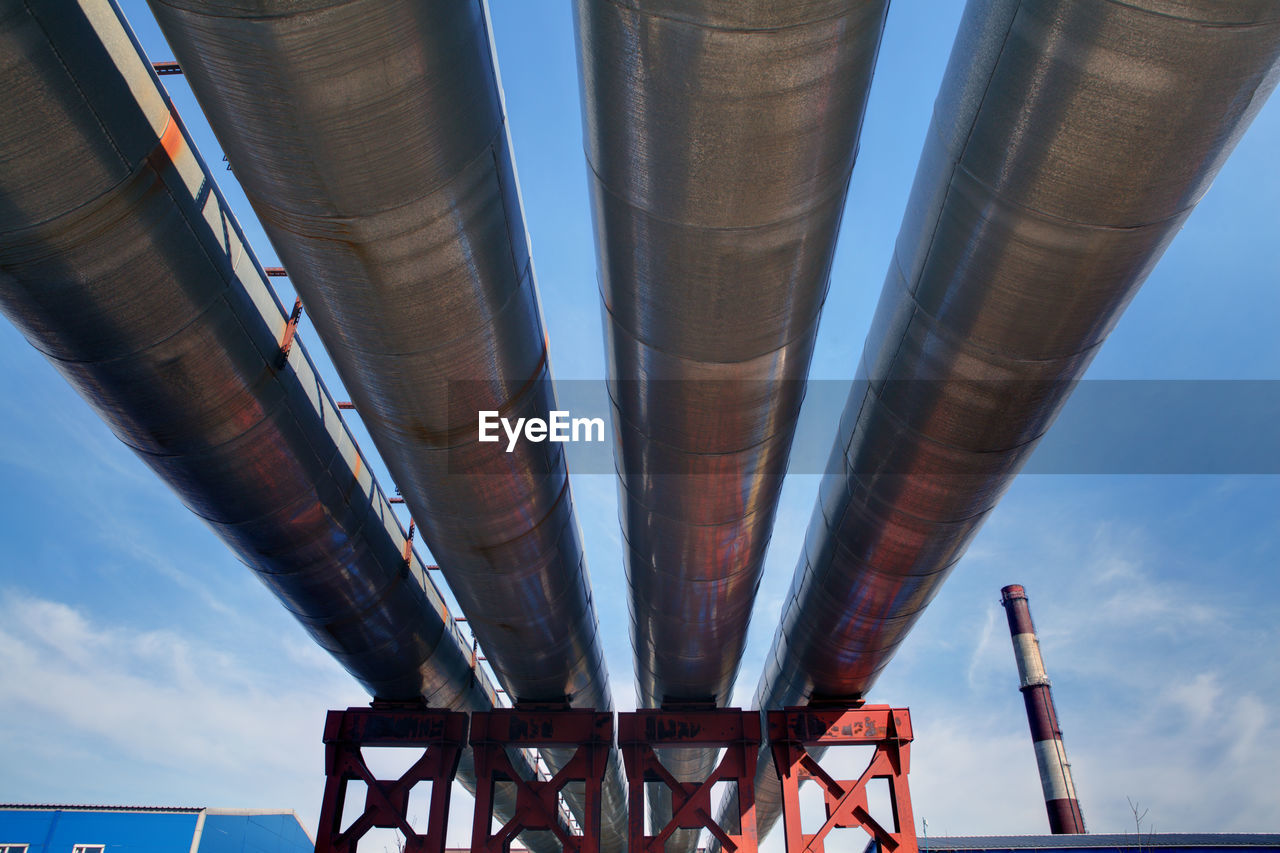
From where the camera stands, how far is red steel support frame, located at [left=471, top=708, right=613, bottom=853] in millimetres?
9766

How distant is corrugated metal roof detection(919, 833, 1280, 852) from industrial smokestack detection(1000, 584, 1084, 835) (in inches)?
518

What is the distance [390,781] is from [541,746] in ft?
6.60

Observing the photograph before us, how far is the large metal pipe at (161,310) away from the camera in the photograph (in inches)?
143

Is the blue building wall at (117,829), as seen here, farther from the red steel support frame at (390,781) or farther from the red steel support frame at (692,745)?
the red steel support frame at (692,745)

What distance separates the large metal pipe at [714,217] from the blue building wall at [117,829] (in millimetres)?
15685

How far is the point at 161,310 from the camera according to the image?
461cm

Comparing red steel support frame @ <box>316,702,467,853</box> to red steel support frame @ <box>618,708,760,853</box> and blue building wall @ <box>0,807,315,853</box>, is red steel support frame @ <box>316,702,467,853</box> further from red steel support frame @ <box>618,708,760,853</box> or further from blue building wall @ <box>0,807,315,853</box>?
blue building wall @ <box>0,807,315,853</box>

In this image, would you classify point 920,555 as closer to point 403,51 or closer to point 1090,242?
point 1090,242

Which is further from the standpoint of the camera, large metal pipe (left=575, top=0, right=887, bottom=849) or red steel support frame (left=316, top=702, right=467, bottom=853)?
red steel support frame (left=316, top=702, right=467, bottom=853)

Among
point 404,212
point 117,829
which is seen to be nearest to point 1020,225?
point 404,212

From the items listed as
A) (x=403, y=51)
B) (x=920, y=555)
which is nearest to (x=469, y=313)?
(x=403, y=51)

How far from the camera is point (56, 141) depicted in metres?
3.62

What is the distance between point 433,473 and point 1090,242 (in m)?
4.76

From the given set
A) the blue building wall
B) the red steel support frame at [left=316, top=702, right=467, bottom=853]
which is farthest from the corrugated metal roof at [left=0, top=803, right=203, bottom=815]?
the red steel support frame at [left=316, top=702, right=467, bottom=853]
